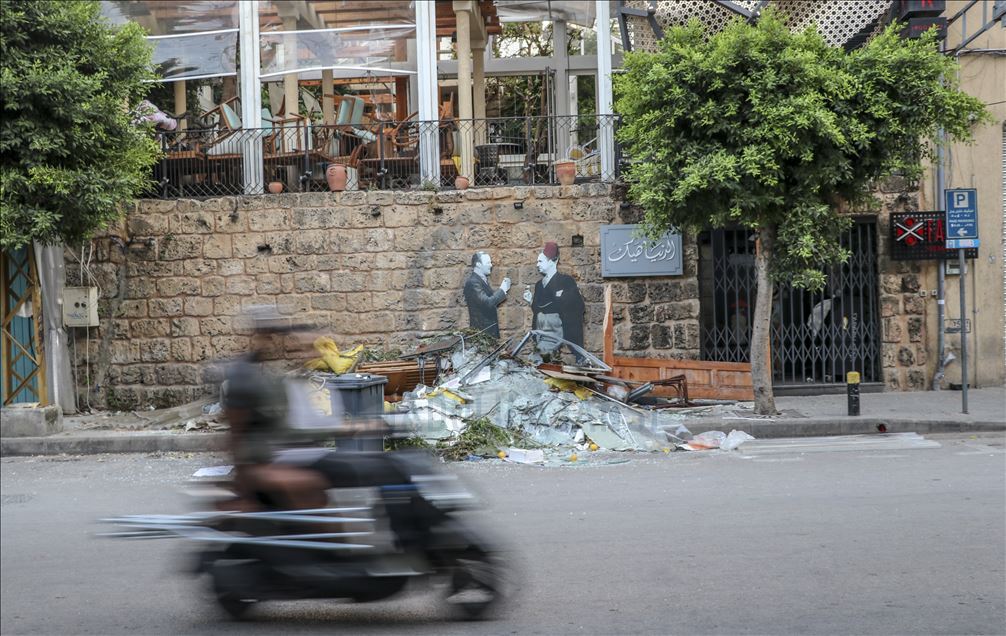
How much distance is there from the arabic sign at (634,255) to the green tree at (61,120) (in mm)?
6514

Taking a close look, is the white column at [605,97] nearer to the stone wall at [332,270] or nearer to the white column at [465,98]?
the stone wall at [332,270]

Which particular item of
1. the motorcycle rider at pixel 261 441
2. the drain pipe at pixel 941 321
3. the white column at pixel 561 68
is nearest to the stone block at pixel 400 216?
the white column at pixel 561 68

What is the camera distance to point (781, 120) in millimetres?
11570

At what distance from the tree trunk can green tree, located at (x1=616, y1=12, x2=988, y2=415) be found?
193 millimetres

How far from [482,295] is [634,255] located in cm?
229

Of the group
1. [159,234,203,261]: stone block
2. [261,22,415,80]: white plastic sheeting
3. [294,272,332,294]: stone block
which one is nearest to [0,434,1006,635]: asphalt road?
[294,272,332,294]: stone block

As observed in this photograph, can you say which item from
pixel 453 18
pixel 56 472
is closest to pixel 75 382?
pixel 56 472

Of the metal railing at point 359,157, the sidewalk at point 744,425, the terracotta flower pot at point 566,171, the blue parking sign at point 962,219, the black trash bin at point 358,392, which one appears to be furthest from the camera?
Result: the metal railing at point 359,157

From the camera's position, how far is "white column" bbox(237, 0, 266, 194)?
1545 centimetres

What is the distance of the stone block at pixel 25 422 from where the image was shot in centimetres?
1186

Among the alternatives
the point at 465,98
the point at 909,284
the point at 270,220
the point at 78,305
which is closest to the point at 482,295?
the point at 465,98

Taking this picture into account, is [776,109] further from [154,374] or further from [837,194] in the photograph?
[154,374]

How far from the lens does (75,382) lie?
1468 centimetres

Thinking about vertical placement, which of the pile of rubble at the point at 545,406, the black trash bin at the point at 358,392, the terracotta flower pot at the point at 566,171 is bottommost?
the pile of rubble at the point at 545,406
